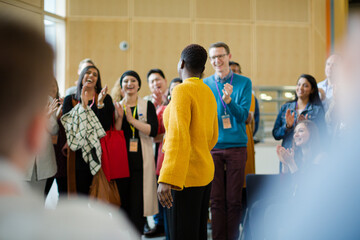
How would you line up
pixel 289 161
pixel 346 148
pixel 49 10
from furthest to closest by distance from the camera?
pixel 49 10, pixel 289 161, pixel 346 148

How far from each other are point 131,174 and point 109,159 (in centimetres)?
24

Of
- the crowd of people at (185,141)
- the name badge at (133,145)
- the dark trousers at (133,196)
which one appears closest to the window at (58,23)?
the crowd of people at (185,141)

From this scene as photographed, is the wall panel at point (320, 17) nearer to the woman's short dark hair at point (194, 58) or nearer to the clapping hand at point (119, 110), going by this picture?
the clapping hand at point (119, 110)

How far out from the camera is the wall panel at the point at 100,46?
7.01m

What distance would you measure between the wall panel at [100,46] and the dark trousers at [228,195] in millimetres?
4686

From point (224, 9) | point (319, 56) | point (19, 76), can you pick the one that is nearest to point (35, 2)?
point (224, 9)

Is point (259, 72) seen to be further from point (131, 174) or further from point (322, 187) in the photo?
point (322, 187)

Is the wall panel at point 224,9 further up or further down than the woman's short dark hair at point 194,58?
further up

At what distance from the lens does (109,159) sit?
9.50 feet

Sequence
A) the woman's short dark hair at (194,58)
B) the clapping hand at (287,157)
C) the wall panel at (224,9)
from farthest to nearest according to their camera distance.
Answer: the wall panel at (224,9), the clapping hand at (287,157), the woman's short dark hair at (194,58)

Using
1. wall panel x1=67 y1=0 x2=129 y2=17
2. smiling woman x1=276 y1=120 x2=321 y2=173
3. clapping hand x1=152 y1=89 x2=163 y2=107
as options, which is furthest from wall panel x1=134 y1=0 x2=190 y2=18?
smiling woman x1=276 y1=120 x2=321 y2=173

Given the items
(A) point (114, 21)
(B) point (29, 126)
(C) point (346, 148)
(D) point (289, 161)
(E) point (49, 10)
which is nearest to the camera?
(B) point (29, 126)

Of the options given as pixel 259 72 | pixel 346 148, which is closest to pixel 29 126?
pixel 346 148

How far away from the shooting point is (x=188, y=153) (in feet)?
5.95
